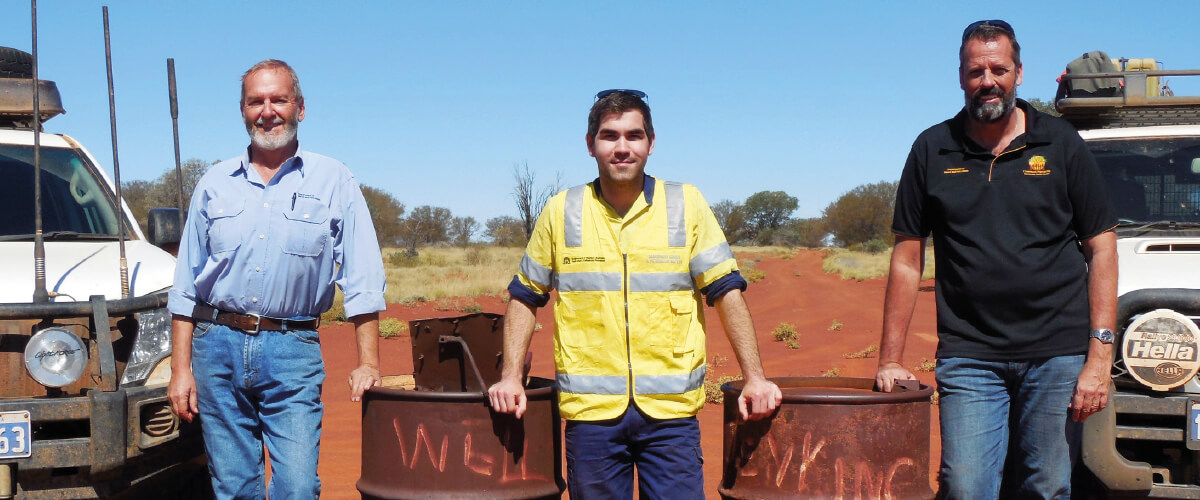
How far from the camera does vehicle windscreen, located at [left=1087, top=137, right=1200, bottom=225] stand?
6.00 m

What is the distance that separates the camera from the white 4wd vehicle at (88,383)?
4.12m

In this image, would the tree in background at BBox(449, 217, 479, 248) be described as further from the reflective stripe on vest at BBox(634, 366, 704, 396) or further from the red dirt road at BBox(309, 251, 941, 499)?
the reflective stripe on vest at BBox(634, 366, 704, 396)

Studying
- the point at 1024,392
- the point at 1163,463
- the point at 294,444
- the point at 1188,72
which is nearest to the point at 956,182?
the point at 1024,392

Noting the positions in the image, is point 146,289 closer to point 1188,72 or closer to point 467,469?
point 467,469

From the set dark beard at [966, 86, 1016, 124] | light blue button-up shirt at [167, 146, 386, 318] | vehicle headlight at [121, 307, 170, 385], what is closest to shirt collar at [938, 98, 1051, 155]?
dark beard at [966, 86, 1016, 124]

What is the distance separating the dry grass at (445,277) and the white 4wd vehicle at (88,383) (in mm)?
14895

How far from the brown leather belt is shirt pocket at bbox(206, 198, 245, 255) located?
224 millimetres

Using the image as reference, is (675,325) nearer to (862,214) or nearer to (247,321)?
(247,321)

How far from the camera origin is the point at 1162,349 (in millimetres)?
4332

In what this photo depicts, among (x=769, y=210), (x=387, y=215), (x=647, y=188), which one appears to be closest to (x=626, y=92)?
(x=647, y=188)

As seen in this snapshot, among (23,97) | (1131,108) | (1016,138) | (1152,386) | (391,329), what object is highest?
(23,97)

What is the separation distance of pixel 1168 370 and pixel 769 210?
6310 centimetres

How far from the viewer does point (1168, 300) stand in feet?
14.5

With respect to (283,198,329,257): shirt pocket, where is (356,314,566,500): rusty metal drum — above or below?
below
